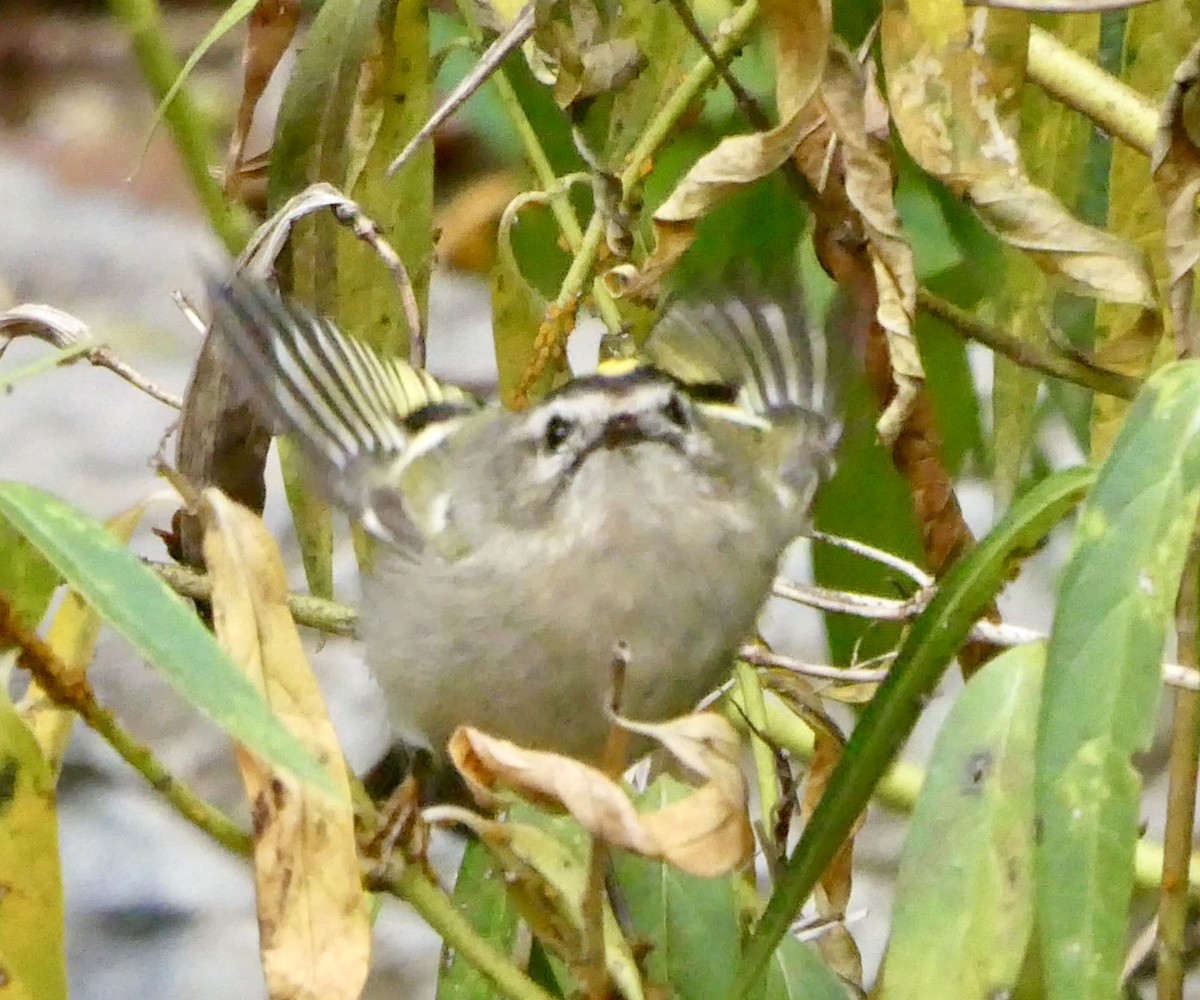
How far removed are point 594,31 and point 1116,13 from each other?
0.93 feet

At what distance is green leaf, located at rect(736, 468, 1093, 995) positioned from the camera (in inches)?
23.9

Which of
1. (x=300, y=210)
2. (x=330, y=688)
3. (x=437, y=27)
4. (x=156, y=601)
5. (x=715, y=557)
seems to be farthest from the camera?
(x=330, y=688)

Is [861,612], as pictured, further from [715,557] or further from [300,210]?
[300,210]

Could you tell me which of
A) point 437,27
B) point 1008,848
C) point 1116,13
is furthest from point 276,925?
point 437,27

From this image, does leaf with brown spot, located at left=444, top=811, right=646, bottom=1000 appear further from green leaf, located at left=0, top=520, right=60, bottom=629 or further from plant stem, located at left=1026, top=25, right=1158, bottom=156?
plant stem, located at left=1026, top=25, right=1158, bottom=156

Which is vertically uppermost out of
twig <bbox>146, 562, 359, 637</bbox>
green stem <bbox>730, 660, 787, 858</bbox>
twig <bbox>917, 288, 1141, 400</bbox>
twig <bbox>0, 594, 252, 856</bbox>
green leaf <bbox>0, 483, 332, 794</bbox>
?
twig <bbox>917, 288, 1141, 400</bbox>

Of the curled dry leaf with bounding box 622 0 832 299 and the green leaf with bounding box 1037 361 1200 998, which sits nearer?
the green leaf with bounding box 1037 361 1200 998

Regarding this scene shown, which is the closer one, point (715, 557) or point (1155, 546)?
point (1155, 546)

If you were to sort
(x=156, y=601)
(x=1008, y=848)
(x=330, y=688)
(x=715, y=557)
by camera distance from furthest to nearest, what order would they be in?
1. (x=330, y=688)
2. (x=715, y=557)
3. (x=1008, y=848)
4. (x=156, y=601)

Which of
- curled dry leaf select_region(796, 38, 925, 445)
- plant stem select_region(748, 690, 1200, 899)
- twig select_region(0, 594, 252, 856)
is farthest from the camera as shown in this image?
plant stem select_region(748, 690, 1200, 899)

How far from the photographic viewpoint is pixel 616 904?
32.9 inches

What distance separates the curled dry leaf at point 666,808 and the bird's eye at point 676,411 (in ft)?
1.11

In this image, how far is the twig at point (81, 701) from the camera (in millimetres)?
584

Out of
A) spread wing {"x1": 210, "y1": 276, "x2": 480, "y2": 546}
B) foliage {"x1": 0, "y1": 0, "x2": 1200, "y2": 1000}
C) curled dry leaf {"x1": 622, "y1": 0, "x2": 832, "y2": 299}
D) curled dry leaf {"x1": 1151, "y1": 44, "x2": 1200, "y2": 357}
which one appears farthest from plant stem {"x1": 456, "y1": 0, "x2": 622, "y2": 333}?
curled dry leaf {"x1": 1151, "y1": 44, "x2": 1200, "y2": 357}
